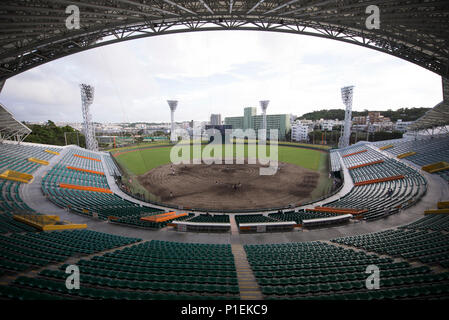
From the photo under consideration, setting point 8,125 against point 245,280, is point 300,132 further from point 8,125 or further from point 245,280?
point 8,125

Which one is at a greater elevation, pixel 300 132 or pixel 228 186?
pixel 300 132

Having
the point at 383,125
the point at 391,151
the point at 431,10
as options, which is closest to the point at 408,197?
the point at 431,10

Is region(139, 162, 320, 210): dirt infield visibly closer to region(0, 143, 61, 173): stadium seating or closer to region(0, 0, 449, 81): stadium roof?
region(0, 143, 61, 173): stadium seating

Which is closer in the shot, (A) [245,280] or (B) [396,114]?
(A) [245,280]

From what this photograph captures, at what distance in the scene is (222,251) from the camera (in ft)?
33.5

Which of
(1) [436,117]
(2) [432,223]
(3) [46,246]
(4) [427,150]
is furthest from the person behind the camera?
(1) [436,117]

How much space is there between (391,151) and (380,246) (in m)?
34.3

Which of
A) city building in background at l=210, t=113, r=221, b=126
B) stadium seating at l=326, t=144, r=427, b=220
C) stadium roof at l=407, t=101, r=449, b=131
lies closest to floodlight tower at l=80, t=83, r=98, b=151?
stadium seating at l=326, t=144, r=427, b=220

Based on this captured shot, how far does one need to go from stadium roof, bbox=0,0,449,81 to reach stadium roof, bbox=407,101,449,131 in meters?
17.0

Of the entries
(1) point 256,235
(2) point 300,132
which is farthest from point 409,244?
(2) point 300,132

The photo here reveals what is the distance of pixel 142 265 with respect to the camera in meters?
7.85

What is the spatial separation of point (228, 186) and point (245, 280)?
74.3ft

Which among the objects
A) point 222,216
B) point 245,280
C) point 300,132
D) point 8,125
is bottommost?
point 222,216
